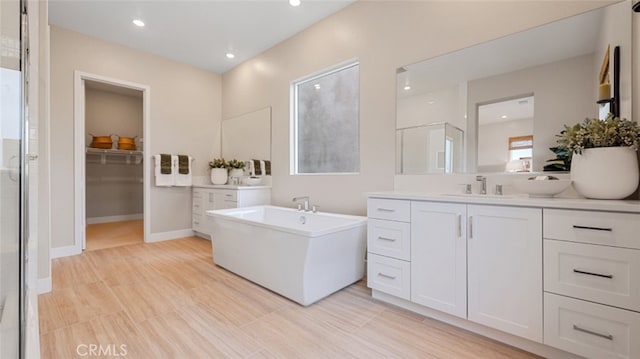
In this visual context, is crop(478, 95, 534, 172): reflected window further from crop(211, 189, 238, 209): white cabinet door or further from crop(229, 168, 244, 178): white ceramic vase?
crop(229, 168, 244, 178): white ceramic vase

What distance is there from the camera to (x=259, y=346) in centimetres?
160

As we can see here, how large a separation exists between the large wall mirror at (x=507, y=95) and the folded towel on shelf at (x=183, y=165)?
10.9 feet

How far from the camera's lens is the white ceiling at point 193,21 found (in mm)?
2963

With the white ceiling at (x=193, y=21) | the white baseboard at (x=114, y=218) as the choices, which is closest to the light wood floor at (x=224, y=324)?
the white ceiling at (x=193, y=21)

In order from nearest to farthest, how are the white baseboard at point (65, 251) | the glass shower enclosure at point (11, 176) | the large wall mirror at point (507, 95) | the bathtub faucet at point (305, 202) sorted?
the glass shower enclosure at point (11, 176) → the large wall mirror at point (507, 95) → the bathtub faucet at point (305, 202) → the white baseboard at point (65, 251)

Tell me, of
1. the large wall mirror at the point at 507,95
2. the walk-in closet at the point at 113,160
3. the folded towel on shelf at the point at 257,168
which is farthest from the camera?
the walk-in closet at the point at 113,160

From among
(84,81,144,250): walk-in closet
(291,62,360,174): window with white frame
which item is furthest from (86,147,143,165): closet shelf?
(291,62,360,174): window with white frame

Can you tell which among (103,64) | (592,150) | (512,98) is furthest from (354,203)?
(103,64)

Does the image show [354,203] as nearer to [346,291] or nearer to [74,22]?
[346,291]

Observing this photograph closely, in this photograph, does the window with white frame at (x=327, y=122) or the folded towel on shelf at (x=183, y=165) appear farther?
the folded towel on shelf at (x=183, y=165)

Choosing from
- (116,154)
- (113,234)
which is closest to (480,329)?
(113,234)

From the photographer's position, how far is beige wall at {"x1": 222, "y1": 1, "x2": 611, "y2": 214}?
2.06 metres

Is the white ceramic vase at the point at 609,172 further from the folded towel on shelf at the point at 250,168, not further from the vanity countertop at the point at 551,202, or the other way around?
the folded towel on shelf at the point at 250,168

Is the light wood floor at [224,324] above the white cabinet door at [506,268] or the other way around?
the other way around
